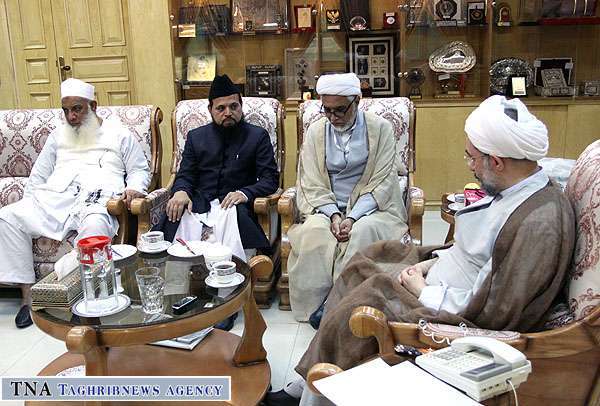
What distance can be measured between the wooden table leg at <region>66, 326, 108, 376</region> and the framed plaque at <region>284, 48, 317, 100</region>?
352 cm

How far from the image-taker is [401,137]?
11.3ft

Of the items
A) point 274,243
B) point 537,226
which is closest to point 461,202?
point 274,243

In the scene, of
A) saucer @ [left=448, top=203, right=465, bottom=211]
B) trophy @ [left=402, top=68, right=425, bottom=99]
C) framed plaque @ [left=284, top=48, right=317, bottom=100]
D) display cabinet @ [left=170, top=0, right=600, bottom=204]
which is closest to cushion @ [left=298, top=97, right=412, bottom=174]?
saucer @ [left=448, top=203, right=465, bottom=211]

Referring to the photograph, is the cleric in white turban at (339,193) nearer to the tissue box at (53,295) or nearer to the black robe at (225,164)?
the black robe at (225,164)

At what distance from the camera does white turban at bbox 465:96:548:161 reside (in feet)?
5.26

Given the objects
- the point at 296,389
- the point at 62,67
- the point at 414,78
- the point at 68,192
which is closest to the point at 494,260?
the point at 296,389

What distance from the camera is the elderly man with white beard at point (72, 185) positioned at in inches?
120

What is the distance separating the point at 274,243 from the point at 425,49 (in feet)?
8.24

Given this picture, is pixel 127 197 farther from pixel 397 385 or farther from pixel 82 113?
pixel 397 385

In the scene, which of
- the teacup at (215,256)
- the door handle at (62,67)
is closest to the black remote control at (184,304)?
the teacup at (215,256)

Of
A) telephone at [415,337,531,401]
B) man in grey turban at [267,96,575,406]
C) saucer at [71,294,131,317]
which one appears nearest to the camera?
telephone at [415,337,531,401]

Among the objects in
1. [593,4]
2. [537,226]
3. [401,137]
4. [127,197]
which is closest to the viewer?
[537,226]

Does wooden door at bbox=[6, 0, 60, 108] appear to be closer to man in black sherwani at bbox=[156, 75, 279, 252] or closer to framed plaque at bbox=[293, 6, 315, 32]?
framed plaque at bbox=[293, 6, 315, 32]

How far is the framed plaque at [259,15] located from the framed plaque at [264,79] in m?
0.33
